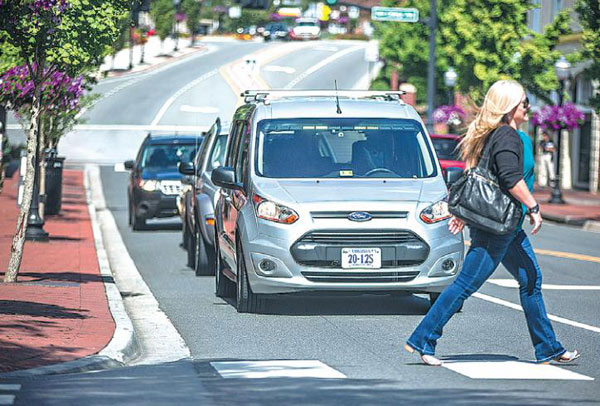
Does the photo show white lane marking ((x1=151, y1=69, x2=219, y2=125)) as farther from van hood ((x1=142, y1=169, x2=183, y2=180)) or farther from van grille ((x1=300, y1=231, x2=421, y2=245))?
van grille ((x1=300, y1=231, x2=421, y2=245))

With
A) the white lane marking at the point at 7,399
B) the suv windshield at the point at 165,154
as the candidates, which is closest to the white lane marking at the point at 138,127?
the suv windshield at the point at 165,154

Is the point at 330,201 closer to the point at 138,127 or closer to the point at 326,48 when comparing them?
the point at 138,127

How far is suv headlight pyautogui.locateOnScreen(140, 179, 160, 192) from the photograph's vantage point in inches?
934

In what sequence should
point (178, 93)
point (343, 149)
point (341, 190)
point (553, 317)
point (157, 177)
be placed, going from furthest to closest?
1. point (178, 93)
2. point (157, 177)
3. point (343, 149)
4. point (553, 317)
5. point (341, 190)

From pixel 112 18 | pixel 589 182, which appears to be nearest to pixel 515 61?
pixel 589 182

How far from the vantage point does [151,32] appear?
99.4m

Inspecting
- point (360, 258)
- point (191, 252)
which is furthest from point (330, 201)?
point (191, 252)

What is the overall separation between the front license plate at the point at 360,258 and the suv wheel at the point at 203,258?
15.3 feet

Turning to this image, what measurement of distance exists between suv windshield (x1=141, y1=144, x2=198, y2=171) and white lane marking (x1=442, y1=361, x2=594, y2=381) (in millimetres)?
15754

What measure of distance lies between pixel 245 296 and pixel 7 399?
5114mm

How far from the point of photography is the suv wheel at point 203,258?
1642 cm

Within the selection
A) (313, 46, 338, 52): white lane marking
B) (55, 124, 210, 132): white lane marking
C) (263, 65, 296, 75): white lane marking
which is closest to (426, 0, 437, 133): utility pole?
(55, 124, 210, 132): white lane marking

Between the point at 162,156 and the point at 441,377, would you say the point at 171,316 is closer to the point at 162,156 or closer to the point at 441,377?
the point at 441,377

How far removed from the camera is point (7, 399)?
7.59m
